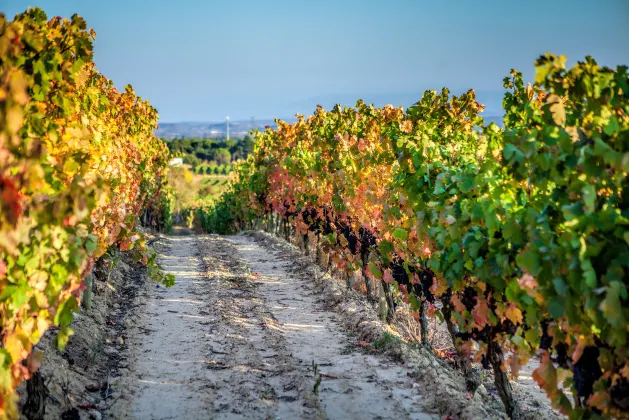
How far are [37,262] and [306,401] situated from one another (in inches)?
120

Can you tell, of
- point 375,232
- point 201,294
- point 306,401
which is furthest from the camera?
point 201,294

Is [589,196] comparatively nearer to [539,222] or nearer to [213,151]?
[539,222]

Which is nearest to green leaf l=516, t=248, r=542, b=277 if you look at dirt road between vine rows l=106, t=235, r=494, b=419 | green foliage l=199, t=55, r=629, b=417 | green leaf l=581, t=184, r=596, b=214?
green foliage l=199, t=55, r=629, b=417

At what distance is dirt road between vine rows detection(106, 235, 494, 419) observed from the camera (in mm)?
5430

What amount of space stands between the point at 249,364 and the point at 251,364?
23 mm

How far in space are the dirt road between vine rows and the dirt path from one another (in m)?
0.01

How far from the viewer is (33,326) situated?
3666 millimetres

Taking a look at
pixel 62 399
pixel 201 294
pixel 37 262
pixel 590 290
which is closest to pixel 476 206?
pixel 590 290

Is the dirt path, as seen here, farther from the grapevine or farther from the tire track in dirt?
the grapevine

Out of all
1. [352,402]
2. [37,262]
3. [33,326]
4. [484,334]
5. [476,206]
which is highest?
[476,206]

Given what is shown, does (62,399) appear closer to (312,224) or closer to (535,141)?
(535,141)

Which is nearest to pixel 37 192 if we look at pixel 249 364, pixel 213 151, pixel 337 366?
pixel 249 364

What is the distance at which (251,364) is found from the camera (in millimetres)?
6547

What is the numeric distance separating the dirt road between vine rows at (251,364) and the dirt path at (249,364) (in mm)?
10
